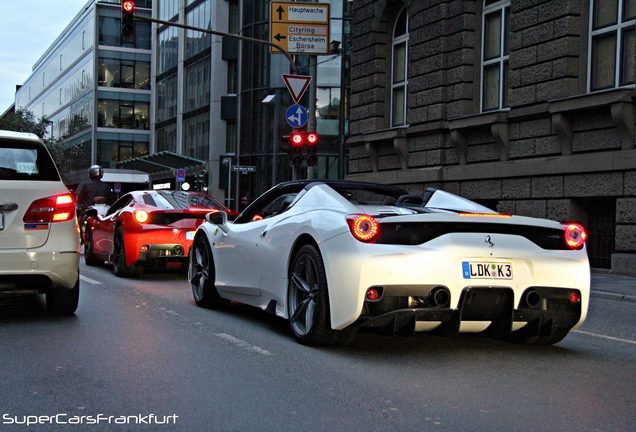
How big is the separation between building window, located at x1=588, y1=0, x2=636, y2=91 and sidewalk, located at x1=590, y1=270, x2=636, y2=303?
3.71 meters

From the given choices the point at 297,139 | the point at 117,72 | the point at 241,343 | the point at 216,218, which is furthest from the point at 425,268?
the point at 117,72

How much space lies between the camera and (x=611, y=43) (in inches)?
627

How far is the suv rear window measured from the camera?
23.1 ft

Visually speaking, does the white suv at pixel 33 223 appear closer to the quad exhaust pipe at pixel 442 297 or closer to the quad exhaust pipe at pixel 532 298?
the quad exhaust pipe at pixel 442 297

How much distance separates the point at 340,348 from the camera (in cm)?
596

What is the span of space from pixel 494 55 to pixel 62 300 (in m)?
14.0

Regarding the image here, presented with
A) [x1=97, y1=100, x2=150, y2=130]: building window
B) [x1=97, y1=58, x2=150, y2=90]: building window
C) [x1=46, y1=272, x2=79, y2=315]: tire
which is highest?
[x1=97, y1=58, x2=150, y2=90]: building window

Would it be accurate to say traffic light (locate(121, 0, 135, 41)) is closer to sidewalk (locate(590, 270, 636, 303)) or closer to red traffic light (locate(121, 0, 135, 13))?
red traffic light (locate(121, 0, 135, 13))

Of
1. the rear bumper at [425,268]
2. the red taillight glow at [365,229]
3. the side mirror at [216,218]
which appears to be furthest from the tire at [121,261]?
the red taillight glow at [365,229]

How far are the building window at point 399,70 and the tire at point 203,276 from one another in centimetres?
1447

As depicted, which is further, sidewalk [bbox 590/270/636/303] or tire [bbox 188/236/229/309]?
sidewalk [bbox 590/270/636/303]

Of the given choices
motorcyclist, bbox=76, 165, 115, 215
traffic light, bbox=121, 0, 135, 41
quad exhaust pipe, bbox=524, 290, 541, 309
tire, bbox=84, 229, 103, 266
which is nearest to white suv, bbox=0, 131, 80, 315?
quad exhaust pipe, bbox=524, 290, 541, 309

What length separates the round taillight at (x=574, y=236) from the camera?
19.1 feet

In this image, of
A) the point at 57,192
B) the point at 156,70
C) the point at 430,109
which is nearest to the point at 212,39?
the point at 156,70
